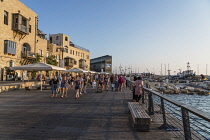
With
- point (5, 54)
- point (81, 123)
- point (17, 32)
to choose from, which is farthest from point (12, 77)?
point (81, 123)

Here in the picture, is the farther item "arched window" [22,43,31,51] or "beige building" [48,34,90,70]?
"beige building" [48,34,90,70]

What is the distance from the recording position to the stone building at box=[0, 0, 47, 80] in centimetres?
2302

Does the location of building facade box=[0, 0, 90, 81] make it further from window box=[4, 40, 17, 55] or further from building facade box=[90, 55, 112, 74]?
building facade box=[90, 55, 112, 74]

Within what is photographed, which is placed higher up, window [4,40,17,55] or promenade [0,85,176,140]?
window [4,40,17,55]

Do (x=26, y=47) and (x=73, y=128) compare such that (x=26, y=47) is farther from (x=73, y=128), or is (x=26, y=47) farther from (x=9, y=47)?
(x=73, y=128)

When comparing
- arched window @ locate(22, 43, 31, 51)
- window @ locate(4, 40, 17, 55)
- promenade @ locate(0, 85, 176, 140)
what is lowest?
promenade @ locate(0, 85, 176, 140)

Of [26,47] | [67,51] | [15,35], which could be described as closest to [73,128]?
[15,35]

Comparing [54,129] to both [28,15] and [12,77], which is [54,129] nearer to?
[12,77]

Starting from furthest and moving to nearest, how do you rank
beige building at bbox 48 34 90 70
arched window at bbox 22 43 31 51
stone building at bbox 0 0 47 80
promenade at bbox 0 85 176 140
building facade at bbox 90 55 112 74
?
building facade at bbox 90 55 112 74 → beige building at bbox 48 34 90 70 → arched window at bbox 22 43 31 51 → stone building at bbox 0 0 47 80 → promenade at bbox 0 85 176 140

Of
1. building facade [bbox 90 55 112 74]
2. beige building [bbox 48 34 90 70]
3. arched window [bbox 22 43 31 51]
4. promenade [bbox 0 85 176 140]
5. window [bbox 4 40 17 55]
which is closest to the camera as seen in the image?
promenade [bbox 0 85 176 140]

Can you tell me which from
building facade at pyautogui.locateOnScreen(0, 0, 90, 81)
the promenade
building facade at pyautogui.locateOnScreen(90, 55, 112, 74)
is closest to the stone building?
building facade at pyautogui.locateOnScreen(0, 0, 90, 81)

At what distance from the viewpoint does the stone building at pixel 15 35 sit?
23.0 meters

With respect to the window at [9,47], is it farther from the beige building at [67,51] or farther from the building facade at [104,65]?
the building facade at [104,65]

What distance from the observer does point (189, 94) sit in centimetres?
3650
